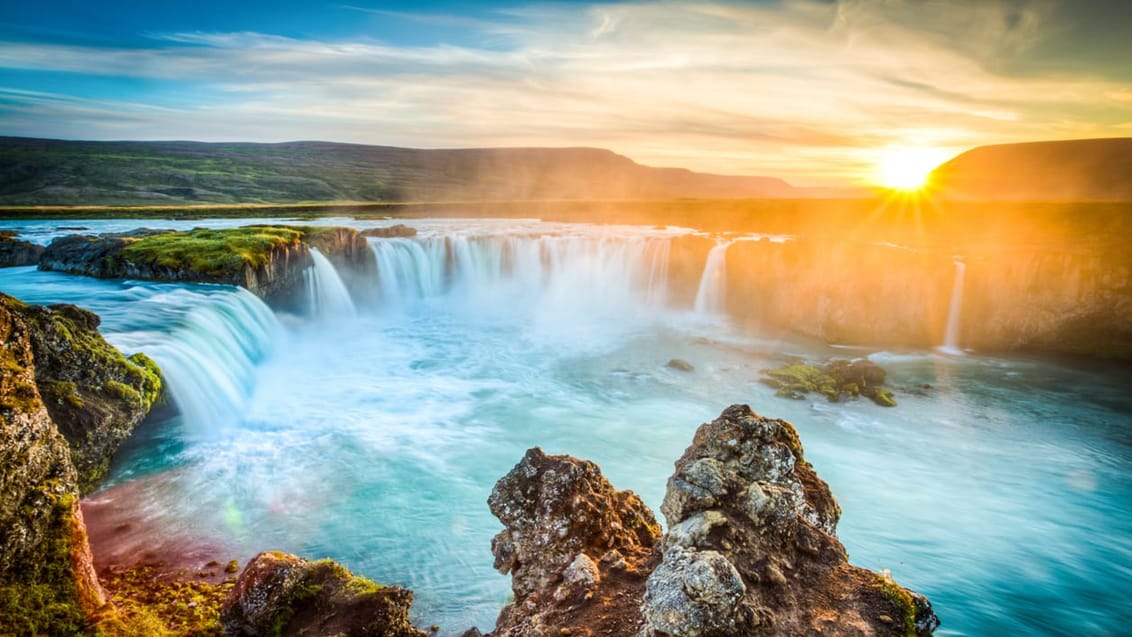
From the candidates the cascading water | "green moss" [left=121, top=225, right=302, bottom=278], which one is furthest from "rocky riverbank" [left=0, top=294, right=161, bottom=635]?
"green moss" [left=121, top=225, right=302, bottom=278]

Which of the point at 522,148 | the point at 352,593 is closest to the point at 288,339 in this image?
the point at 352,593

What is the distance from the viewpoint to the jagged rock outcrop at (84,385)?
11016 mm

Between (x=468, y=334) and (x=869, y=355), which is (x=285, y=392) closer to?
(x=468, y=334)

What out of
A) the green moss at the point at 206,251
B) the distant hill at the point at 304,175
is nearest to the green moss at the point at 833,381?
the green moss at the point at 206,251

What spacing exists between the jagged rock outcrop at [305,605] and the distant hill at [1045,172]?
243 ft

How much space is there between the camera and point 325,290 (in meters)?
33.4

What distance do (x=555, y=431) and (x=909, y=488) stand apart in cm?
1077

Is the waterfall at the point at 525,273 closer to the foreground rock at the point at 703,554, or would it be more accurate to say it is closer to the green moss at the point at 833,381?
the green moss at the point at 833,381

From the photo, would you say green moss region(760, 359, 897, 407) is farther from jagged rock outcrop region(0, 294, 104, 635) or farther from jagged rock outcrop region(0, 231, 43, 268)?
jagged rock outcrop region(0, 231, 43, 268)

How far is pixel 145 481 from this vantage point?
41.3ft

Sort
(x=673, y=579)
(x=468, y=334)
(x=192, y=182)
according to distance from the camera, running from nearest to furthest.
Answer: (x=673, y=579) → (x=468, y=334) → (x=192, y=182)

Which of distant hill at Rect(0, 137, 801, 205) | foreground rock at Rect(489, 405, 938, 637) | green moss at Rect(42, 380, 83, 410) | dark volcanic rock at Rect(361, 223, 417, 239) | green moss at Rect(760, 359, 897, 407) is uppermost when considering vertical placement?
distant hill at Rect(0, 137, 801, 205)

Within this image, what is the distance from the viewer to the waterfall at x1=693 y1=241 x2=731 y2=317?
38031 mm

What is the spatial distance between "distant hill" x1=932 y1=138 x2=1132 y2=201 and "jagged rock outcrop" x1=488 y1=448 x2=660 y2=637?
72.0 metres
